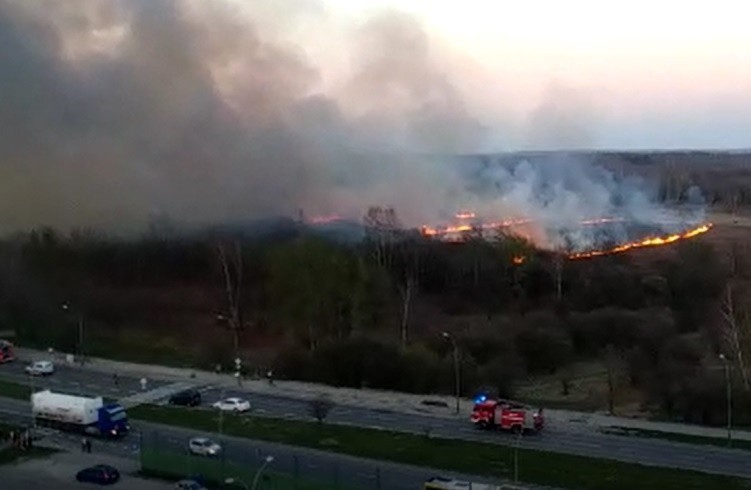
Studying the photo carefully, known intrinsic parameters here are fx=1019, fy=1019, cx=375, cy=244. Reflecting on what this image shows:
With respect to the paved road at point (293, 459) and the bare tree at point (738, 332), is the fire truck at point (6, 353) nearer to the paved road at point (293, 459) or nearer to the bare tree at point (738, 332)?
the paved road at point (293, 459)

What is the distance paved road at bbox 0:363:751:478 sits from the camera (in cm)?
2645

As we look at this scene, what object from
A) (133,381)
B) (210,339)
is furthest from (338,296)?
(133,381)

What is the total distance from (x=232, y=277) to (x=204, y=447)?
80.8 feet

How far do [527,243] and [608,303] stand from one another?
8907 mm

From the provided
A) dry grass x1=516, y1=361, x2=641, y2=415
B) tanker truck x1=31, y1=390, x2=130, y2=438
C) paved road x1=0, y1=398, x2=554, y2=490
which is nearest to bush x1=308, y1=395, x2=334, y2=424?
paved road x1=0, y1=398, x2=554, y2=490

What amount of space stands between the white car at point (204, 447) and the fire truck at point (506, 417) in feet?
25.4

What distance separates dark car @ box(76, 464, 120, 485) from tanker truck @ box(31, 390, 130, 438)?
14.3 feet

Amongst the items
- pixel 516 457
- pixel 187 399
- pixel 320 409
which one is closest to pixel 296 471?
pixel 516 457

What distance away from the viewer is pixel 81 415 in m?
30.5

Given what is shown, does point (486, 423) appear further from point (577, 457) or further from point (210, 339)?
point (210, 339)

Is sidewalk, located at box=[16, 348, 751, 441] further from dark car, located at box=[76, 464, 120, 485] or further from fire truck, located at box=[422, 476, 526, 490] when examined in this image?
dark car, located at box=[76, 464, 120, 485]

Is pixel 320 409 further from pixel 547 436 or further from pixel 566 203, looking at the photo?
pixel 566 203

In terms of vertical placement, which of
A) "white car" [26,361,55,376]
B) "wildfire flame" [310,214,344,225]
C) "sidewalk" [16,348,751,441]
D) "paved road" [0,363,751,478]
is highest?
"wildfire flame" [310,214,344,225]

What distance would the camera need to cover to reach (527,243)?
55906 mm
